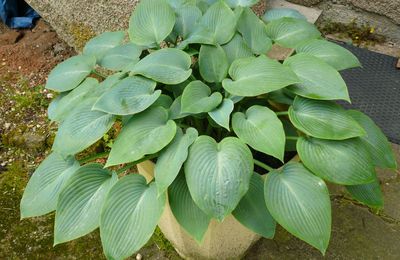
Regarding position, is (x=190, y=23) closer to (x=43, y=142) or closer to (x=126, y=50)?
(x=126, y=50)

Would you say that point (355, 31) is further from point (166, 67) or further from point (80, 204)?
point (80, 204)

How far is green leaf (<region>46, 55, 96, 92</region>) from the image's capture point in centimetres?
154

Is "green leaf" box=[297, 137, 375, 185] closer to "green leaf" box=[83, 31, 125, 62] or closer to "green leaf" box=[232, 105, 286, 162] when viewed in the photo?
"green leaf" box=[232, 105, 286, 162]

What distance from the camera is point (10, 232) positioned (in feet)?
6.13

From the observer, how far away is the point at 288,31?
162 centimetres

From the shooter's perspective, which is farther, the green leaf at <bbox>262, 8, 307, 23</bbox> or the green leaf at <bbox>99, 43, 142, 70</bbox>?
the green leaf at <bbox>262, 8, 307, 23</bbox>

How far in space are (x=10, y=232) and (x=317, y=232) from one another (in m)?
1.30

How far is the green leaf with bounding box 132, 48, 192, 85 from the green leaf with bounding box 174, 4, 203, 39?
19cm

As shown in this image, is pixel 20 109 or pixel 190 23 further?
pixel 20 109

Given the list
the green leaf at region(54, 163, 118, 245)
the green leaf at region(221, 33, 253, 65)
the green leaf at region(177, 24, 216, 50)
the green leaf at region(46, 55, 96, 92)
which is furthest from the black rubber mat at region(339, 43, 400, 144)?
the green leaf at region(54, 163, 118, 245)

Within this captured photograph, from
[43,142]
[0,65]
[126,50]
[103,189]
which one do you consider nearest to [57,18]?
[0,65]

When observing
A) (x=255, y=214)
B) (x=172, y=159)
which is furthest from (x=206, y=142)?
(x=255, y=214)

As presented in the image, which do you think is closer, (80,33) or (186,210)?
(186,210)

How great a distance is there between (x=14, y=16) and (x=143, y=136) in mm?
2045
